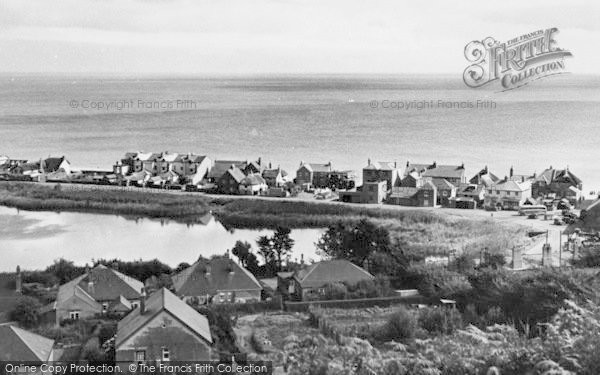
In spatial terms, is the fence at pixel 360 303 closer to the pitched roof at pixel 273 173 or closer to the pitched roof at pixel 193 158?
the pitched roof at pixel 273 173

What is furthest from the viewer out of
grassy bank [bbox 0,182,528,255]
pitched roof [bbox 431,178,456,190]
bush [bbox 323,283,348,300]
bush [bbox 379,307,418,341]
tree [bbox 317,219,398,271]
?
pitched roof [bbox 431,178,456,190]

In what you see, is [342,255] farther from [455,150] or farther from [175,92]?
[175,92]

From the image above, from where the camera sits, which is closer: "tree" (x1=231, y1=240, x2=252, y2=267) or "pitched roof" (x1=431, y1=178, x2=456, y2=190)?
"tree" (x1=231, y1=240, x2=252, y2=267)

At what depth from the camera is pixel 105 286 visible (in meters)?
6.67

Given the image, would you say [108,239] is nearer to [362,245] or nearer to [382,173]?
[362,245]

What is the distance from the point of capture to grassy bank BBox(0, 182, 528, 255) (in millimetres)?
9188

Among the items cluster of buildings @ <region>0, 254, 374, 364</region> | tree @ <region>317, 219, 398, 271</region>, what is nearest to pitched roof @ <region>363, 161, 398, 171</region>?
tree @ <region>317, 219, 398, 271</region>

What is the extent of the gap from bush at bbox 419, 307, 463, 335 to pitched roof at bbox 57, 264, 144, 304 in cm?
235

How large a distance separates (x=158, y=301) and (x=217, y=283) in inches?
70.9

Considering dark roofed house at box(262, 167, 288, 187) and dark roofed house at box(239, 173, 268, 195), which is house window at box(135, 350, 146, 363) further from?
dark roofed house at box(262, 167, 288, 187)

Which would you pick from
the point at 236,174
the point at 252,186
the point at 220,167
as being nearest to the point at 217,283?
the point at 252,186

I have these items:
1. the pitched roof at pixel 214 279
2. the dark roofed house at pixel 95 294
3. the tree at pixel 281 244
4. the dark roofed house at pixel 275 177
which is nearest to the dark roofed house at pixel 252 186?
the dark roofed house at pixel 275 177

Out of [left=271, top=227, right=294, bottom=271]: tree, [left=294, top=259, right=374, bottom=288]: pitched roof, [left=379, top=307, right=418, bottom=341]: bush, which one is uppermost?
[left=271, top=227, right=294, bottom=271]: tree

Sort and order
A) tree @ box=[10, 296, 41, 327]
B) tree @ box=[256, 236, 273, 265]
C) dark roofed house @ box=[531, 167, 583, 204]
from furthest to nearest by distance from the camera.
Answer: dark roofed house @ box=[531, 167, 583, 204] < tree @ box=[256, 236, 273, 265] < tree @ box=[10, 296, 41, 327]
